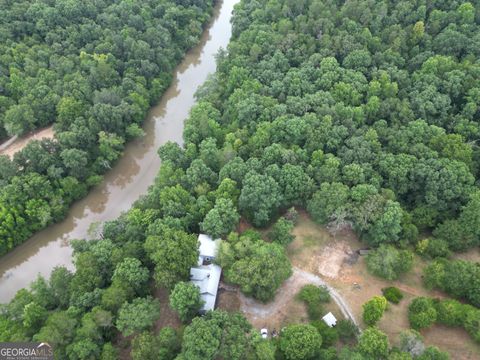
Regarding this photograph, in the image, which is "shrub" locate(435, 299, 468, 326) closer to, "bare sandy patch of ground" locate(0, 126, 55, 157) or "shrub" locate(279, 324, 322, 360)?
"shrub" locate(279, 324, 322, 360)

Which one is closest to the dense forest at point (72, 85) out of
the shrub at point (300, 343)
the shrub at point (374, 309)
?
the shrub at point (300, 343)

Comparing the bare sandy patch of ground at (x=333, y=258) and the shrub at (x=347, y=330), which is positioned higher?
the bare sandy patch of ground at (x=333, y=258)

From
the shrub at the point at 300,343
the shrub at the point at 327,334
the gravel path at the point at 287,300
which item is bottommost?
the gravel path at the point at 287,300

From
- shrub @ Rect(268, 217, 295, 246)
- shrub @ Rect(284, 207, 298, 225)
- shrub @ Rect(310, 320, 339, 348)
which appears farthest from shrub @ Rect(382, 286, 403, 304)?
shrub @ Rect(284, 207, 298, 225)

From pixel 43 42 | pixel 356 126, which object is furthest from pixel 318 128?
pixel 43 42

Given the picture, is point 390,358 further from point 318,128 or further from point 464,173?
point 318,128

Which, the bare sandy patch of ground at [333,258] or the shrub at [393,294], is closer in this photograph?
the shrub at [393,294]

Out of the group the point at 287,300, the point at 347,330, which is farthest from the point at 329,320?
the point at 287,300

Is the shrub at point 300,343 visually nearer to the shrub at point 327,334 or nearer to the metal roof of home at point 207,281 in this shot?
the shrub at point 327,334
